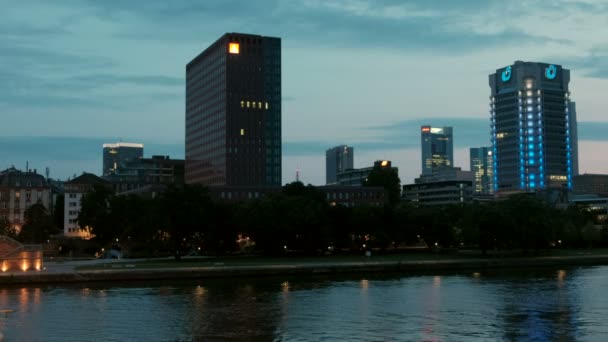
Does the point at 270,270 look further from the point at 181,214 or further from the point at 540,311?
the point at 540,311

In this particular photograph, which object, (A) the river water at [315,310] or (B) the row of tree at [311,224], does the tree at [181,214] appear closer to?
(B) the row of tree at [311,224]

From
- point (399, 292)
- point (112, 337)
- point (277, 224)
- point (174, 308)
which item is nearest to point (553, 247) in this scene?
point (277, 224)

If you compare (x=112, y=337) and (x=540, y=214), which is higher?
(x=540, y=214)

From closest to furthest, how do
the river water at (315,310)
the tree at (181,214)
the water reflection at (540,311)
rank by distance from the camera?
the water reflection at (540,311)
the river water at (315,310)
the tree at (181,214)

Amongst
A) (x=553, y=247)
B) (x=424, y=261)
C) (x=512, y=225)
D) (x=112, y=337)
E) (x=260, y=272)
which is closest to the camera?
(x=112, y=337)

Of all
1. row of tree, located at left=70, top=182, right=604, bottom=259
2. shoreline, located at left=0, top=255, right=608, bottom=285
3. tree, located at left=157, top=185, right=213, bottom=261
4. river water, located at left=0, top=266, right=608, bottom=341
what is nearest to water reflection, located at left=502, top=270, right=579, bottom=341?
river water, located at left=0, top=266, right=608, bottom=341

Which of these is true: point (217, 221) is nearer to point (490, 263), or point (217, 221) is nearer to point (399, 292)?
point (490, 263)

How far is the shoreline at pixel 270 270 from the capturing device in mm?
104812

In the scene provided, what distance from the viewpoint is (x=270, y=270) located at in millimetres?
115938

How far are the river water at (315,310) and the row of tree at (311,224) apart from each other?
4136cm

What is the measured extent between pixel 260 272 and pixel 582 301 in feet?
174

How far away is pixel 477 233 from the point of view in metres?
147

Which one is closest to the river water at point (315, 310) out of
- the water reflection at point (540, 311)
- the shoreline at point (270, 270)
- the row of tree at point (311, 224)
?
the water reflection at point (540, 311)

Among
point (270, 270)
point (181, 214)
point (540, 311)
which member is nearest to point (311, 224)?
point (181, 214)
